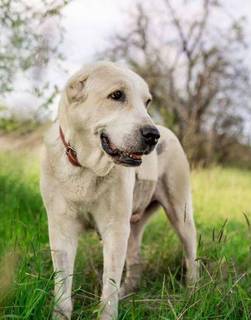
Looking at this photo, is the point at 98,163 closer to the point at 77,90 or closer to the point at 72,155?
the point at 72,155

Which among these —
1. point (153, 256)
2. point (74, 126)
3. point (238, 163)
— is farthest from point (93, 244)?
point (238, 163)

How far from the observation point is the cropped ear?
305cm

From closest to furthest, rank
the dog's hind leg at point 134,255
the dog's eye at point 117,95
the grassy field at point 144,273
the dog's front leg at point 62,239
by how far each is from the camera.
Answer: the grassy field at point 144,273 → the dog's eye at point 117,95 → the dog's front leg at point 62,239 → the dog's hind leg at point 134,255

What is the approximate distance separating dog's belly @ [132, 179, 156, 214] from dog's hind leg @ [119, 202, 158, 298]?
13 centimetres

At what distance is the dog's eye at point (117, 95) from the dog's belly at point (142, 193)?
2.58 feet

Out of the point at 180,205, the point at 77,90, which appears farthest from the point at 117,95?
the point at 180,205

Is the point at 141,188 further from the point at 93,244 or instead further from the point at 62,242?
the point at 93,244

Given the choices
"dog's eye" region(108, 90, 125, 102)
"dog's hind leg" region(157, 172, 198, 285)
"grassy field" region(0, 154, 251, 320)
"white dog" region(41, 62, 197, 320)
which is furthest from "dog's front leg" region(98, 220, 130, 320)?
"dog's hind leg" region(157, 172, 198, 285)

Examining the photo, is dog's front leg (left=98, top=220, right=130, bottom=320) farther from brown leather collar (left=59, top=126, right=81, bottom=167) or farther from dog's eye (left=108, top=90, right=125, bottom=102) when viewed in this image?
dog's eye (left=108, top=90, right=125, bottom=102)

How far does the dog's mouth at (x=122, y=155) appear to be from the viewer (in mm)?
2916

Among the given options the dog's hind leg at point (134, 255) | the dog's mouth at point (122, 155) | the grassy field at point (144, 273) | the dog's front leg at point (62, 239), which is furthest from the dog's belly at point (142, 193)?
the dog's mouth at point (122, 155)

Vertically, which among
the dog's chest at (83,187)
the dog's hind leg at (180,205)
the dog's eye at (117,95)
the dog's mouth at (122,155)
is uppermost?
the dog's eye at (117,95)

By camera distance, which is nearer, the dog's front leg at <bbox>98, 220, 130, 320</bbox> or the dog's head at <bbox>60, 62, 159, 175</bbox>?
the dog's head at <bbox>60, 62, 159, 175</bbox>

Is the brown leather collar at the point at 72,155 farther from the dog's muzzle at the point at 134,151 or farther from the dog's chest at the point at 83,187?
the dog's muzzle at the point at 134,151
